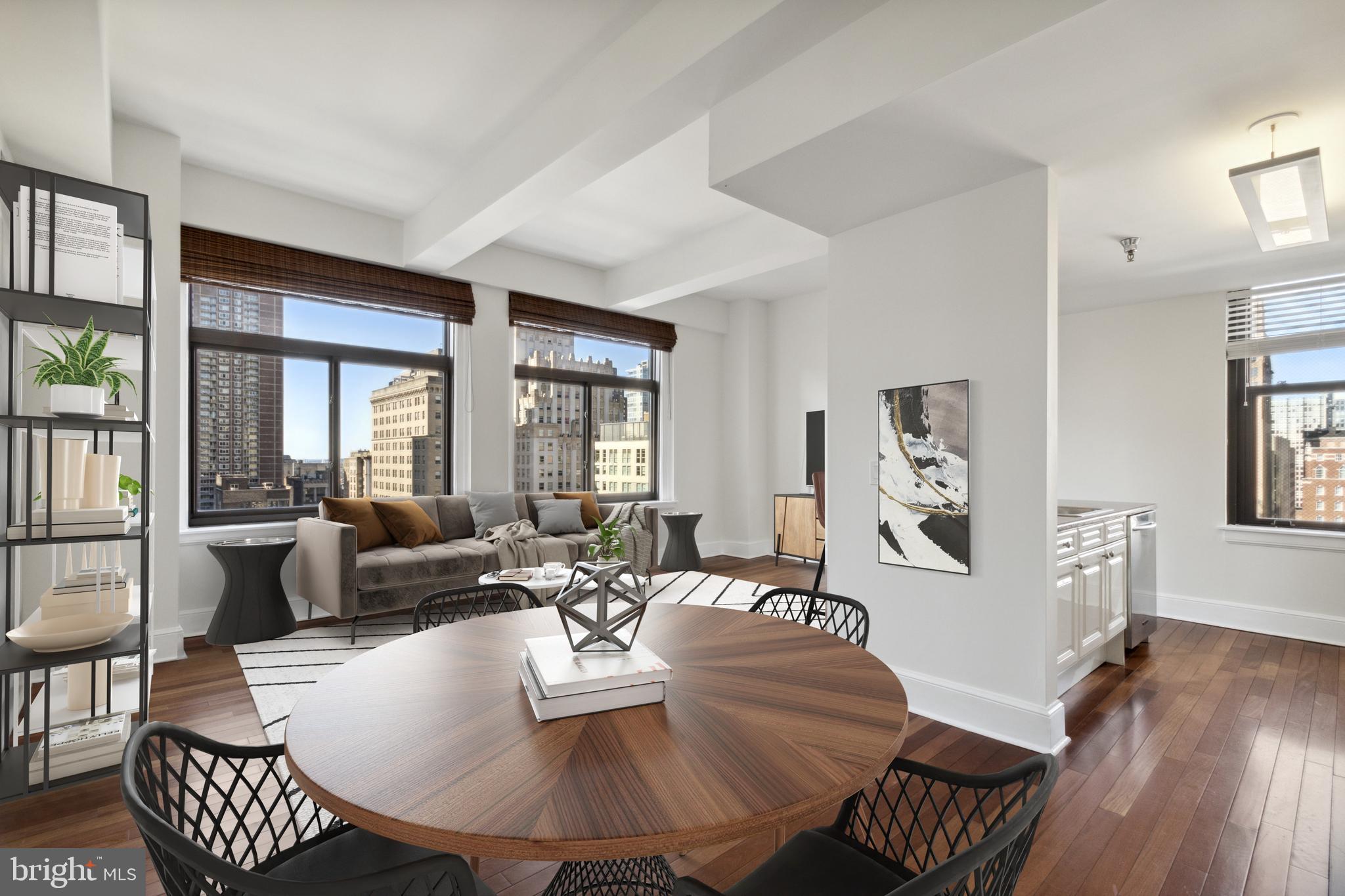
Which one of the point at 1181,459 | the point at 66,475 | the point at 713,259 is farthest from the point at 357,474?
the point at 1181,459

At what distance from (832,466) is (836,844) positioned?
2.27m

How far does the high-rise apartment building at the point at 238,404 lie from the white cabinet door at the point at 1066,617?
489cm

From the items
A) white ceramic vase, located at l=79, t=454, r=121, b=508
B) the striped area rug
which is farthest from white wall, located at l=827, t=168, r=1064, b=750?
white ceramic vase, located at l=79, t=454, r=121, b=508

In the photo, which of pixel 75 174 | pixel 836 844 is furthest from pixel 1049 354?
pixel 75 174

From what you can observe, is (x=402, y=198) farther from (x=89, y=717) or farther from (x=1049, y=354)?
(x=1049, y=354)

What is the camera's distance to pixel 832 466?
328 centimetres

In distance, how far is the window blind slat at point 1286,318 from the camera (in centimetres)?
403

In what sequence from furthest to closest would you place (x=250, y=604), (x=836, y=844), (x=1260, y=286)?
(x=1260, y=286) < (x=250, y=604) < (x=836, y=844)

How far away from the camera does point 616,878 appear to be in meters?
1.58

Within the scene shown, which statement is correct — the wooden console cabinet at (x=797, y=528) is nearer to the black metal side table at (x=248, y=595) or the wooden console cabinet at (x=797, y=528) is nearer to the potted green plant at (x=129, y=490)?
the black metal side table at (x=248, y=595)

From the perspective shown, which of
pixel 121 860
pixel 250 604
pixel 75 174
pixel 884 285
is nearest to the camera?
pixel 121 860

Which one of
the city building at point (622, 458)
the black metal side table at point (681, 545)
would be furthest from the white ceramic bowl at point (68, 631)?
the city building at point (622, 458)

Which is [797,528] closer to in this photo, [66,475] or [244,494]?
[244,494]

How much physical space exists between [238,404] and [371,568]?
1.60 meters
